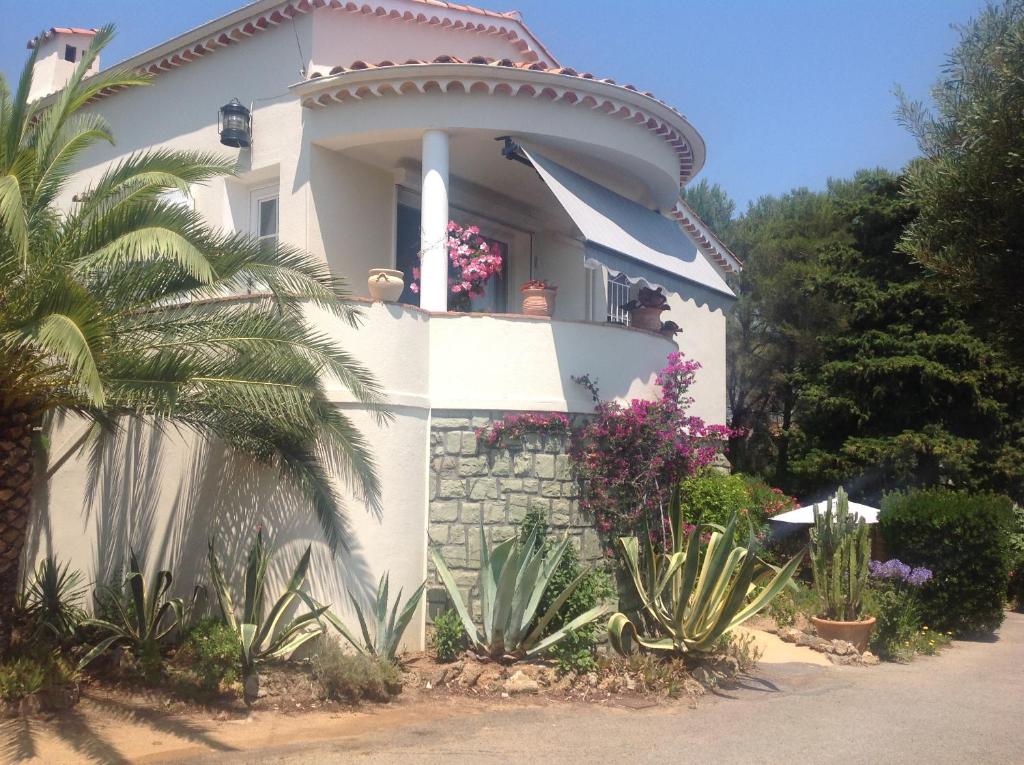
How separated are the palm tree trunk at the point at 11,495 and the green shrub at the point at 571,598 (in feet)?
18.3

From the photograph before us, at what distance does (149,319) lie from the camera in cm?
976

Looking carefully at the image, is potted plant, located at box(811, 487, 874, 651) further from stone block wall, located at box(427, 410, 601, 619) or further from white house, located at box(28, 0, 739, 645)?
stone block wall, located at box(427, 410, 601, 619)

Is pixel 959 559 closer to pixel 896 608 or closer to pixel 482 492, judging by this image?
pixel 896 608

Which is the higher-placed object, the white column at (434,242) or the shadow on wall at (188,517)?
the white column at (434,242)

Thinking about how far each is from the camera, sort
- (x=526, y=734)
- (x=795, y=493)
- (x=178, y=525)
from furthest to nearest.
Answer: (x=795, y=493) < (x=178, y=525) < (x=526, y=734)

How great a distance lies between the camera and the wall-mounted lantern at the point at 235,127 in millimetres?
14672

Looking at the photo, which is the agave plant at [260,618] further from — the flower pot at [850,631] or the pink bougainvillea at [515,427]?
the flower pot at [850,631]

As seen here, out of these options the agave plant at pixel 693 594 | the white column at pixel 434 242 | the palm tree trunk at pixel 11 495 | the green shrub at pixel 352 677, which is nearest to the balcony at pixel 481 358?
the white column at pixel 434 242

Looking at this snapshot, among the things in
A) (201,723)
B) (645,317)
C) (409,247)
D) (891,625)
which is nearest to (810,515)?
(891,625)

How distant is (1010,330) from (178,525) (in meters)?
9.43

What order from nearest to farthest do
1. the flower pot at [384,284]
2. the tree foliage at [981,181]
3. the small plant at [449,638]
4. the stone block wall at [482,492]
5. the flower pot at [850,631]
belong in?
the tree foliage at [981,181], the small plant at [449,638], the flower pot at [384,284], the stone block wall at [482,492], the flower pot at [850,631]

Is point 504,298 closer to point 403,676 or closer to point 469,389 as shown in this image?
point 469,389

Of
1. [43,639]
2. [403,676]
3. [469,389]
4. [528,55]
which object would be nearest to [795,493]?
[528,55]

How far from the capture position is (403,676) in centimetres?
1056
